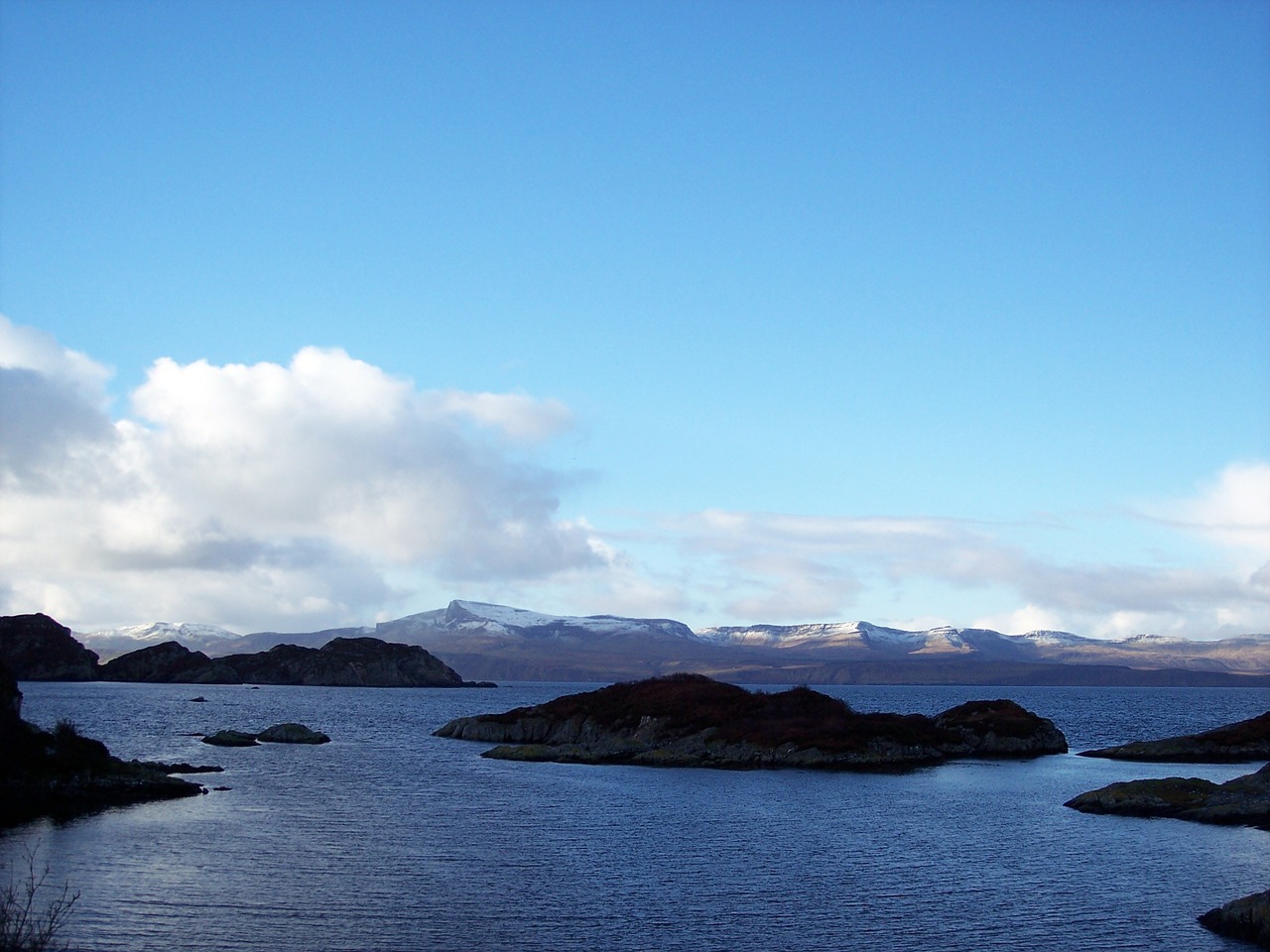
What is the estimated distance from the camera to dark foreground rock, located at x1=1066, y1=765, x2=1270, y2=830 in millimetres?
62844

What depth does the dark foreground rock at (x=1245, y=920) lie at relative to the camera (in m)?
35.4

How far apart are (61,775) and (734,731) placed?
62384mm

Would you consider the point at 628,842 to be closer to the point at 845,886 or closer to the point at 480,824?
the point at 480,824

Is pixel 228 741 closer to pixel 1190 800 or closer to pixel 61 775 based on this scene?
pixel 61 775

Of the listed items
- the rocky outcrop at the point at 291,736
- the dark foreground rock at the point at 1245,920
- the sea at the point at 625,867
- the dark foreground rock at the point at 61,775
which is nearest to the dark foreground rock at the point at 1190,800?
the sea at the point at 625,867

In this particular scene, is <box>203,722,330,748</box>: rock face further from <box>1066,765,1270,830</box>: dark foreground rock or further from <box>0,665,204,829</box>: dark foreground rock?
<box>1066,765,1270,830</box>: dark foreground rock

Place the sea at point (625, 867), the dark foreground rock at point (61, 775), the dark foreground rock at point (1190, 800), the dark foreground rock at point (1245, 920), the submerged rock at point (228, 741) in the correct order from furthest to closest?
the submerged rock at point (228, 741) < the dark foreground rock at point (1190, 800) < the dark foreground rock at point (61, 775) < the sea at point (625, 867) < the dark foreground rock at point (1245, 920)

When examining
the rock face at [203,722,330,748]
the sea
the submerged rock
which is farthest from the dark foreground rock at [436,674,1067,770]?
the submerged rock

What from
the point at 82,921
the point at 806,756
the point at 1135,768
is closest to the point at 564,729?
the point at 806,756

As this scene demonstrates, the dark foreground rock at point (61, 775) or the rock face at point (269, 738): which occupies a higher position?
the dark foreground rock at point (61, 775)

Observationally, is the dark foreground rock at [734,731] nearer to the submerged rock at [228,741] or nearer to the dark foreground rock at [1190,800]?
the submerged rock at [228,741]

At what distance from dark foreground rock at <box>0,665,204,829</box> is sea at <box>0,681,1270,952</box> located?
3.72 metres

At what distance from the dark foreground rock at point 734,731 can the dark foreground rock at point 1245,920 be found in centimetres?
5933

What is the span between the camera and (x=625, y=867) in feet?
156
